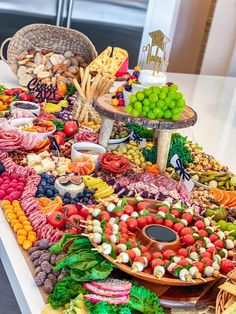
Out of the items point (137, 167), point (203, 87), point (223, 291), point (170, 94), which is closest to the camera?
point (223, 291)

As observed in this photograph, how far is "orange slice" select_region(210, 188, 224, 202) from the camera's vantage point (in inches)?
69.3

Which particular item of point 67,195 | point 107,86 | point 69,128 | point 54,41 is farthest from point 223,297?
point 54,41

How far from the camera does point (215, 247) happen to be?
1270 millimetres

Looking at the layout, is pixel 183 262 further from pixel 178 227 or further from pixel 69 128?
pixel 69 128

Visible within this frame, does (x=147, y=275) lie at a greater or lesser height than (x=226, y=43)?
greater

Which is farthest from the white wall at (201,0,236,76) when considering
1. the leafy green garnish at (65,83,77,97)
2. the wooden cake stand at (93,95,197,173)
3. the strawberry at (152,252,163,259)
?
the strawberry at (152,252,163,259)

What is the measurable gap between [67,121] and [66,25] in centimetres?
Result: 233

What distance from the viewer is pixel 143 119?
170 centimetres

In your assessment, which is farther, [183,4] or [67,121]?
[183,4]

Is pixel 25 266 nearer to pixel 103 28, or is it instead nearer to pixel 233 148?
pixel 233 148

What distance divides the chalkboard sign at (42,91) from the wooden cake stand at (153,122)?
25.9 inches

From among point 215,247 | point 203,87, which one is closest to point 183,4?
point 203,87

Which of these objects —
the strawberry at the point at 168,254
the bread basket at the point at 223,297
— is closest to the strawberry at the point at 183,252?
the strawberry at the point at 168,254

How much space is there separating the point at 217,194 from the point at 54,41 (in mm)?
1565
